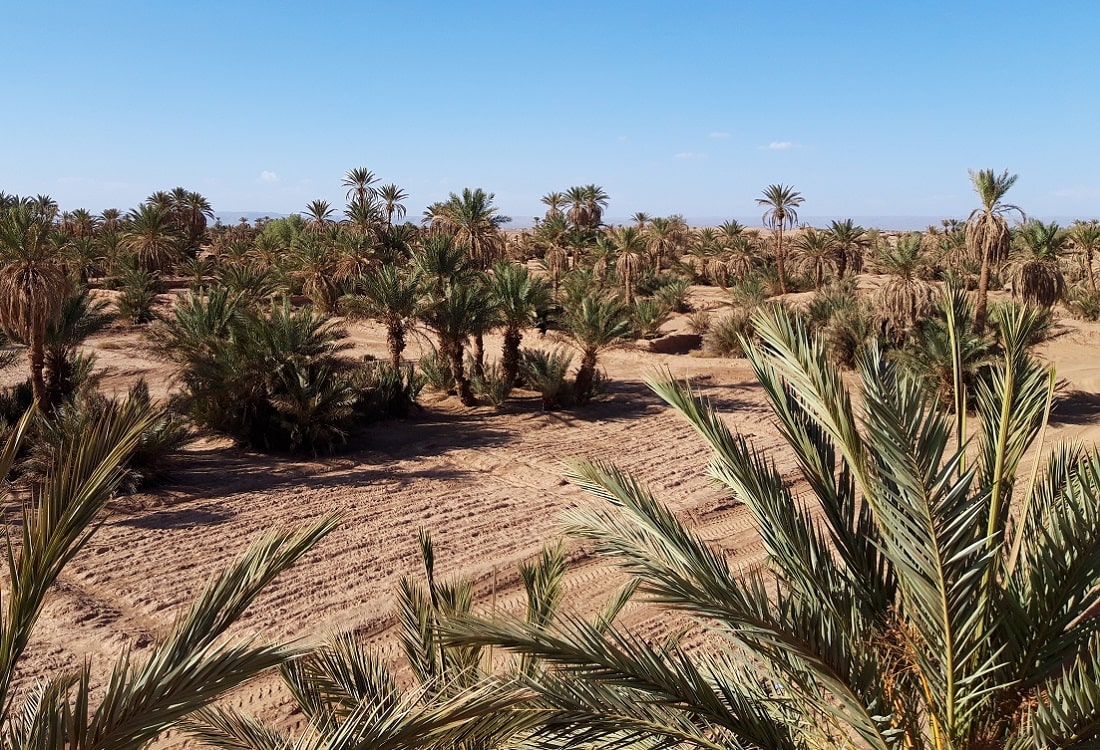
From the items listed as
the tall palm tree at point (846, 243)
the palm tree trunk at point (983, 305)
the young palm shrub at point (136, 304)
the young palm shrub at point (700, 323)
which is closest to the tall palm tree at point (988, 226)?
the palm tree trunk at point (983, 305)

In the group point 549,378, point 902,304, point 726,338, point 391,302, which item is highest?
point 391,302

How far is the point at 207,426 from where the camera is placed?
16328 millimetres

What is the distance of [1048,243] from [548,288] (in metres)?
15.7

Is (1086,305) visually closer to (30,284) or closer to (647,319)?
(647,319)

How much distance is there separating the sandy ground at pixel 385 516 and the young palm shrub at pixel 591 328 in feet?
2.25

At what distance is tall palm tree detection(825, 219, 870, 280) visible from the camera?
4275cm

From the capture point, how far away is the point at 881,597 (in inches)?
162

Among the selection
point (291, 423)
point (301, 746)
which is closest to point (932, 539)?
point (301, 746)

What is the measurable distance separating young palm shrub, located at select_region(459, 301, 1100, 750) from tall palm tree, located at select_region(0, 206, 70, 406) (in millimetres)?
13630

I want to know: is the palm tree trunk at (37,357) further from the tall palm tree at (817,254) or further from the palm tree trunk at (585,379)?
the tall palm tree at (817,254)

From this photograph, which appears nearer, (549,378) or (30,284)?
(30,284)

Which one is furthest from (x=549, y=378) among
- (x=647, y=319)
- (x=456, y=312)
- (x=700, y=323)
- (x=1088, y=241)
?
(x=1088, y=241)

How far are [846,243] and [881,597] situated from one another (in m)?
42.6

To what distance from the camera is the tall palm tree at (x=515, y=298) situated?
66.9 ft
